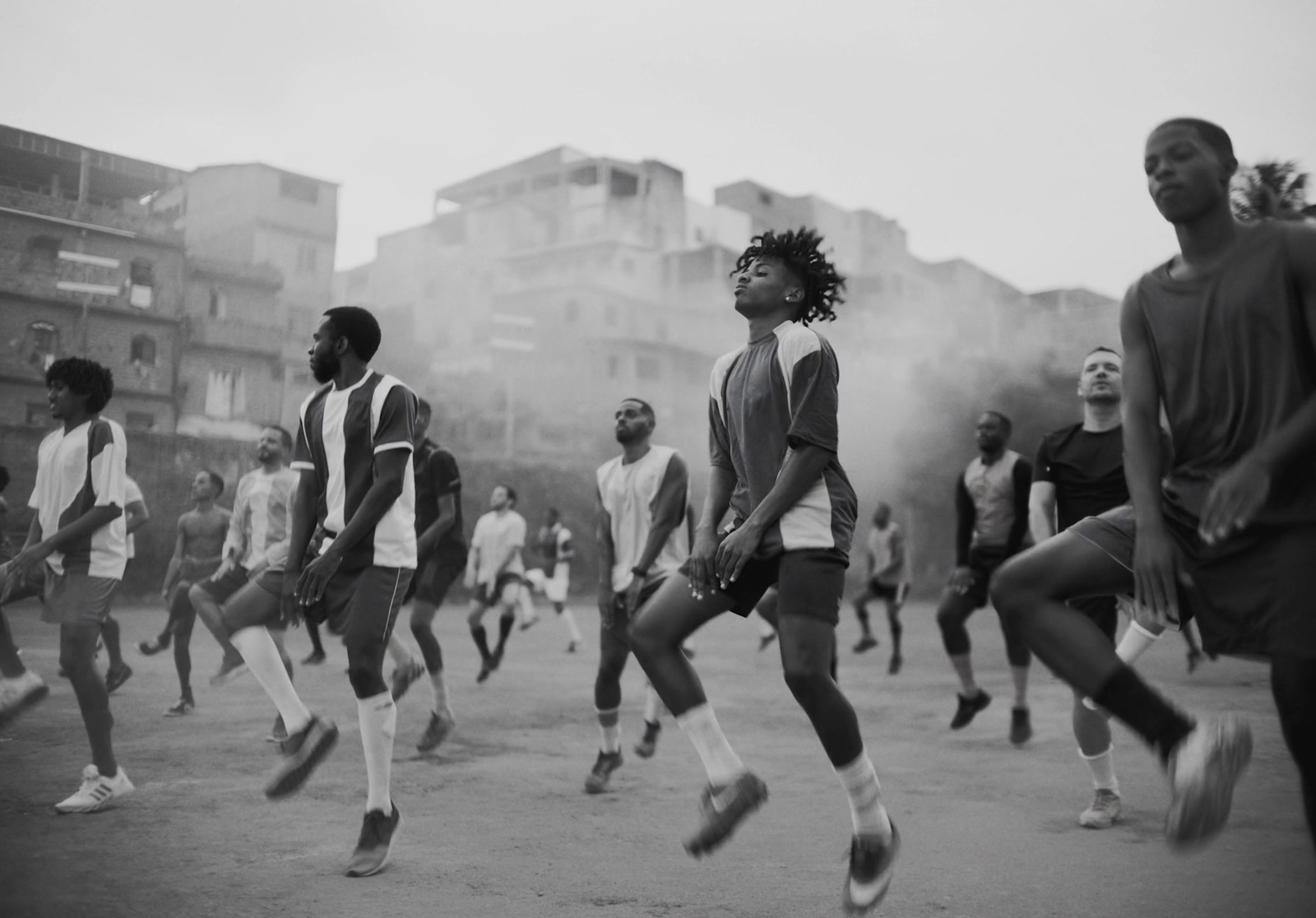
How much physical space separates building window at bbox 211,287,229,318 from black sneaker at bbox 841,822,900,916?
50.7 feet

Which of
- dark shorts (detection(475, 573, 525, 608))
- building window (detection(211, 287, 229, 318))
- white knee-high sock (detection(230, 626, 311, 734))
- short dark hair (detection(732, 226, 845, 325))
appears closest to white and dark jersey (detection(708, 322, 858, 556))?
short dark hair (detection(732, 226, 845, 325))

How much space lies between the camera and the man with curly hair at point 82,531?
465 centimetres

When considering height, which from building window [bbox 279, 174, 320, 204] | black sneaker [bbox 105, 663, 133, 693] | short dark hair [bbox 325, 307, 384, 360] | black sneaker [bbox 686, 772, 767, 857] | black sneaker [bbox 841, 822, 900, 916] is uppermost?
building window [bbox 279, 174, 320, 204]

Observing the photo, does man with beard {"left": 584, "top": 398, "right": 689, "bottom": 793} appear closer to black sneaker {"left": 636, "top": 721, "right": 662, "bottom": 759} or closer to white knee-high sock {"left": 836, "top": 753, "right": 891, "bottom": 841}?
black sneaker {"left": 636, "top": 721, "right": 662, "bottom": 759}

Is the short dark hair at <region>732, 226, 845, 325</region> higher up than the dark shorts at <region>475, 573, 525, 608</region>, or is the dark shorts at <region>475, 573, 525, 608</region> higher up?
the short dark hair at <region>732, 226, 845, 325</region>

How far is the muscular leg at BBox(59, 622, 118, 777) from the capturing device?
4.62m

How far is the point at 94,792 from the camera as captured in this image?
4.50m

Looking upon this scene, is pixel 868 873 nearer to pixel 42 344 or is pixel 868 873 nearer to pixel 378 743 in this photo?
pixel 378 743

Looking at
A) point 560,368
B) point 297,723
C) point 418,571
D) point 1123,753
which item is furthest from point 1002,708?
point 560,368

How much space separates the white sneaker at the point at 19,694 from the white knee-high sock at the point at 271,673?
164 cm

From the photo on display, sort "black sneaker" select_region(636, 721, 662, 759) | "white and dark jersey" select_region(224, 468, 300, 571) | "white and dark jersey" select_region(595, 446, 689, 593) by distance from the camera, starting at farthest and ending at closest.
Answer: "white and dark jersey" select_region(224, 468, 300, 571) → "black sneaker" select_region(636, 721, 662, 759) → "white and dark jersey" select_region(595, 446, 689, 593)

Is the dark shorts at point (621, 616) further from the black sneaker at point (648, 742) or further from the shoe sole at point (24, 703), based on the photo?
the shoe sole at point (24, 703)

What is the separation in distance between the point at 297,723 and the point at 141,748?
244 centimetres

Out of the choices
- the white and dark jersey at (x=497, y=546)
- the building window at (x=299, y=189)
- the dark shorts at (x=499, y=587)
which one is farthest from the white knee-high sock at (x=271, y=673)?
the building window at (x=299, y=189)
